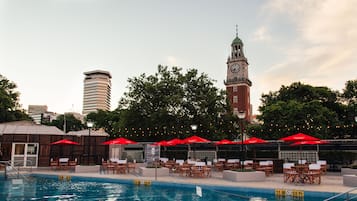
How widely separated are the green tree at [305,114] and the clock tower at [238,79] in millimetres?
20792

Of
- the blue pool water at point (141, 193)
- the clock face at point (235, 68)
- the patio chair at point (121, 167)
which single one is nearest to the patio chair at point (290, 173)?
the blue pool water at point (141, 193)

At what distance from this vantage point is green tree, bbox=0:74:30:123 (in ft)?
121

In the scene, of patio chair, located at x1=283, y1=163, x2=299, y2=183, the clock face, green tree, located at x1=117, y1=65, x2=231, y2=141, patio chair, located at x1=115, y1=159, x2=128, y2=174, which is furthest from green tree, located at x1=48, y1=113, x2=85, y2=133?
patio chair, located at x1=283, y1=163, x2=299, y2=183

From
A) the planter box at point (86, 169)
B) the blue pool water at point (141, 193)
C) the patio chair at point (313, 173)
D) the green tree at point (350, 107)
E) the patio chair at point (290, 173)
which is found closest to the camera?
the blue pool water at point (141, 193)

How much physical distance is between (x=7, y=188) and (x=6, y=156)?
9.58m

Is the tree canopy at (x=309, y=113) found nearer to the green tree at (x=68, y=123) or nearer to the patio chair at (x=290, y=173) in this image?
the patio chair at (x=290, y=173)

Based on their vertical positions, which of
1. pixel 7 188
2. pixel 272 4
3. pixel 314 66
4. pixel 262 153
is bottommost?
pixel 7 188

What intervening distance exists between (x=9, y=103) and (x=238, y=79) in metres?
42.9

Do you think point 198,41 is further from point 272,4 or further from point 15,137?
point 15,137

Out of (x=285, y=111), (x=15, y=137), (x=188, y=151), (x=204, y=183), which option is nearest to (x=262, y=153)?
(x=188, y=151)

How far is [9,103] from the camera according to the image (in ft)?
123

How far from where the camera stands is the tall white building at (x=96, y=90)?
18212cm

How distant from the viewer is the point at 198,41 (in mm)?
23234

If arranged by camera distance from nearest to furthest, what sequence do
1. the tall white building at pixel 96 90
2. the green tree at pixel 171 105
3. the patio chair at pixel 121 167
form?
the patio chair at pixel 121 167
the green tree at pixel 171 105
the tall white building at pixel 96 90
